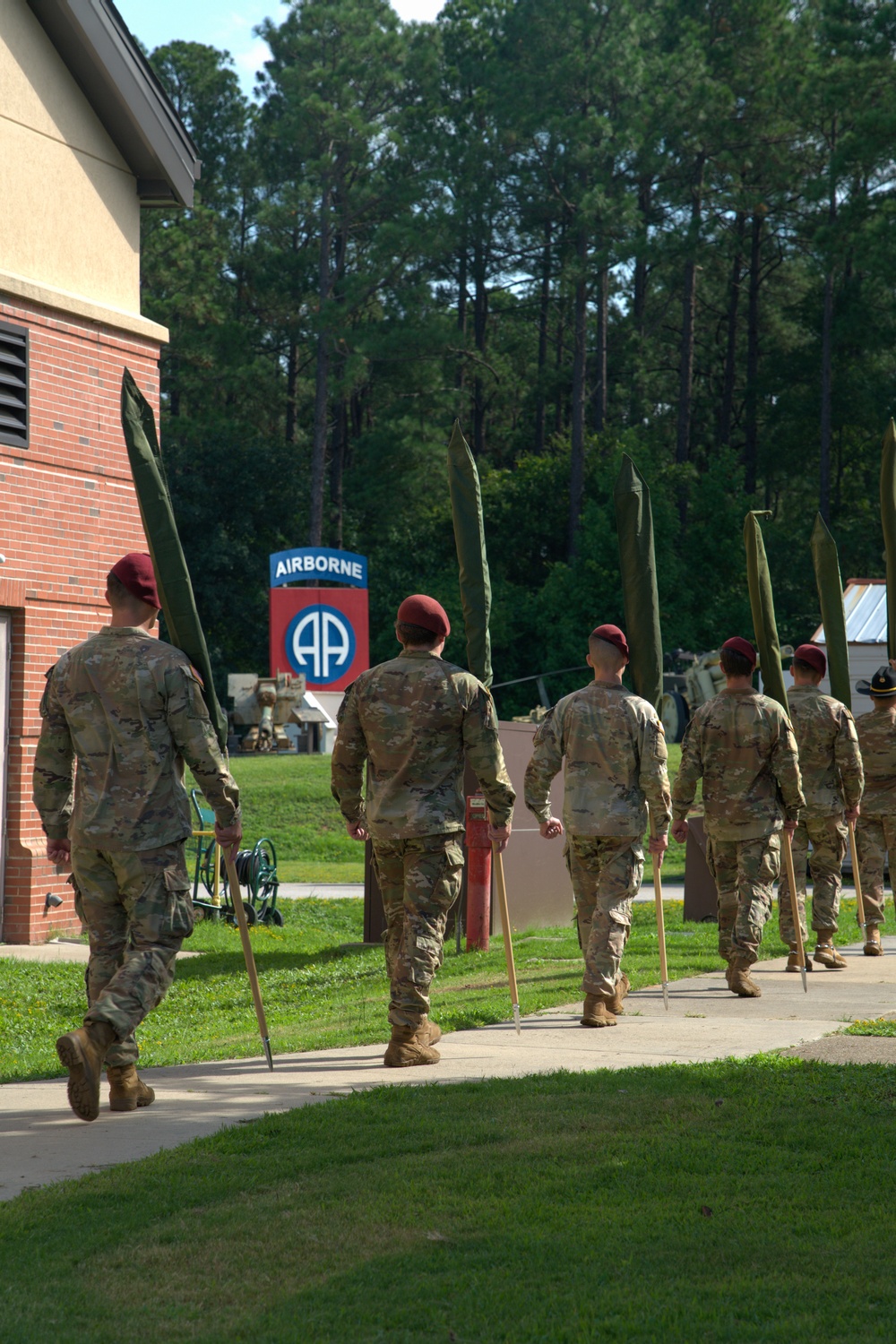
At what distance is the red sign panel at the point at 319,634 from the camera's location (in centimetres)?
1923

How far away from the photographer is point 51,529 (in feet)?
42.6

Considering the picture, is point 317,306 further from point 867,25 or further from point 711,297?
point 867,25

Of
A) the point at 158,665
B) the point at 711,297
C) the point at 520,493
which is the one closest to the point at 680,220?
the point at 711,297

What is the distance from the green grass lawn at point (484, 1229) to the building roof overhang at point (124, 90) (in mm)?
10516

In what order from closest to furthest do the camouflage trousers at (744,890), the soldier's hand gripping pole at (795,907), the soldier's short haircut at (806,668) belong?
the camouflage trousers at (744,890) < the soldier's hand gripping pole at (795,907) < the soldier's short haircut at (806,668)

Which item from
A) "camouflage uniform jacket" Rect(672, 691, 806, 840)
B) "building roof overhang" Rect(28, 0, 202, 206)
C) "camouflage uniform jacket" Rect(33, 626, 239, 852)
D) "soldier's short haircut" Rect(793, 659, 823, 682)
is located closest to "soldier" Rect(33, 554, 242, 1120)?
"camouflage uniform jacket" Rect(33, 626, 239, 852)

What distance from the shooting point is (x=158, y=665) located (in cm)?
608

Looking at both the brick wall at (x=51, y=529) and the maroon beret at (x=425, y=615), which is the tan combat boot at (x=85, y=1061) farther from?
the brick wall at (x=51, y=529)

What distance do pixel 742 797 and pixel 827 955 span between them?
2299 mm

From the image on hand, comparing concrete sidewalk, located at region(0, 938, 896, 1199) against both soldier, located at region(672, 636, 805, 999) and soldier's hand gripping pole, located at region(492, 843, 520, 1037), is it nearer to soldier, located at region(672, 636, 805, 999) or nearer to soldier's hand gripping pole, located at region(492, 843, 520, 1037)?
soldier's hand gripping pole, located at region(492, 843, 520, 1037)

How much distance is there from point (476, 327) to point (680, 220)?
916 centimetres

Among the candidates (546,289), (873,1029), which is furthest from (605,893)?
(546,289)

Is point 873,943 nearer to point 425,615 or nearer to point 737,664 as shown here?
point 737,664

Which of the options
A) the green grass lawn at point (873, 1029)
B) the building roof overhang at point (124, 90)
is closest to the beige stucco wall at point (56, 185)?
the building roof overhang at point (124, 90)
